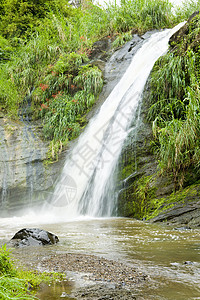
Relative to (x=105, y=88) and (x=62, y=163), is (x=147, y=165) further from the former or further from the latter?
(x=105, y=88)

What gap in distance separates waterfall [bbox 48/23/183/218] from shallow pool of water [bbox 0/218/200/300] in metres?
1.83

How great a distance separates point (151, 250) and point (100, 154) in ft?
14.9

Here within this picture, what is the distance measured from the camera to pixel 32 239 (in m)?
3.51

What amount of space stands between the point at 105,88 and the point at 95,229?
6347 mm

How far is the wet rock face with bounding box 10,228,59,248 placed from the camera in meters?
3.43

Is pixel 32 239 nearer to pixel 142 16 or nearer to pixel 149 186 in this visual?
pixel 149 186

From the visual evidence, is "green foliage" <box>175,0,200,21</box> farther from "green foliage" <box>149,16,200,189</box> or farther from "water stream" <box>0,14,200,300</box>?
"green foliage" <box>149,16,200,189</box>

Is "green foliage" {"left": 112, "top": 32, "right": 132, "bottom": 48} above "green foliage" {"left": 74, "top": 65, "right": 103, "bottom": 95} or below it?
above

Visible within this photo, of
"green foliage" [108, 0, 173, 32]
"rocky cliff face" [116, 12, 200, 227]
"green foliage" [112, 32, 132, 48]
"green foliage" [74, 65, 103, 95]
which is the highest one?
"green foliage" [108, 0, 173, 32]

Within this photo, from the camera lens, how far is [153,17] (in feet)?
38.7

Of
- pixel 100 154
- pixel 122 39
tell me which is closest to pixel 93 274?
pixel 100 154

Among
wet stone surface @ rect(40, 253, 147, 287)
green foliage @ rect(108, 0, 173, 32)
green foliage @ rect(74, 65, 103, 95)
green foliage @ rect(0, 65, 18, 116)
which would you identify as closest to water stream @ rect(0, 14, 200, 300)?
wet stone surface @ rect(40, 253, 147, 287)

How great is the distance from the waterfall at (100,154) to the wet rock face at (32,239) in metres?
2.78

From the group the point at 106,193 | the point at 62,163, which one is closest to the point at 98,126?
the point at 62,163
